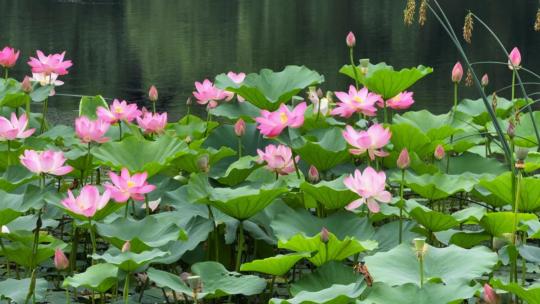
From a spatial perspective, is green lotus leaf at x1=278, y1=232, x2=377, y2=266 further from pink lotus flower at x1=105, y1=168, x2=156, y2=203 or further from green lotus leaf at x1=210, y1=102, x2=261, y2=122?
green lotus leaf at x1=210, y1=102, x2=261, y2=122

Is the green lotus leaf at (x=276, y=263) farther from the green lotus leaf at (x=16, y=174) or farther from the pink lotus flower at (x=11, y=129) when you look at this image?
the pink lotus flower at (x=11, y=129)

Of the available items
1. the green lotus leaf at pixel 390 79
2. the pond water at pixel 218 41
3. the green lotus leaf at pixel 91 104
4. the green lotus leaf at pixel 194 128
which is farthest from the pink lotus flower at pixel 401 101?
the pond water at pixel 218 41

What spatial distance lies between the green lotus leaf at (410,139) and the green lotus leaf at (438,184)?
1.00 ft

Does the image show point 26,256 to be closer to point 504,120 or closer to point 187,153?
point 187,153

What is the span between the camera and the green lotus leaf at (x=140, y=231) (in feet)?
6.43

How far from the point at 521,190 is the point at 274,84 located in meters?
0.98

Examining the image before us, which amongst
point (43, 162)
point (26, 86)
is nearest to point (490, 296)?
point (43, 162)

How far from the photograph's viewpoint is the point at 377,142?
7.36 feet

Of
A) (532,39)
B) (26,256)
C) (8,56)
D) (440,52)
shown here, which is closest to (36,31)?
(440,52)

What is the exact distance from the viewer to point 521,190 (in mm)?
2178

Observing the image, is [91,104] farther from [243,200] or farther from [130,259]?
[130,259]

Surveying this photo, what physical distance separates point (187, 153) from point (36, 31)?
43.0ft

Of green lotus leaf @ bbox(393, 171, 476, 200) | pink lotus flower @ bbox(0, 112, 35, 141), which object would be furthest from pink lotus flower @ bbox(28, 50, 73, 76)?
green lotus leaf @ bbox(393, 171, 476, 200)

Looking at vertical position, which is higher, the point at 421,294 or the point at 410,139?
the point at 410,139
